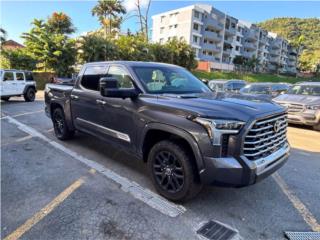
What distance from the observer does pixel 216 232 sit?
2770mm

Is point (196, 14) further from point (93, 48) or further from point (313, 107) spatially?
point (313, 107)

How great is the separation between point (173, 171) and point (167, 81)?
1.58 m

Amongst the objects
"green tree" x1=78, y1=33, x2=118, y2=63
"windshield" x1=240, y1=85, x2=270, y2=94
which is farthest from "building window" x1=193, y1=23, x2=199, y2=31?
"windshield" x1=240, y1=85, x2=270, y2=94

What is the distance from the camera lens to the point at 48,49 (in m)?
21.8

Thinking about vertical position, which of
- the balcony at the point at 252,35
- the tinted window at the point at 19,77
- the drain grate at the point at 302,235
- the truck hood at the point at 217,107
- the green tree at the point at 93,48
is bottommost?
the drain grate at the point at 302,235

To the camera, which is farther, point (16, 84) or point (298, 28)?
point (298, 28)

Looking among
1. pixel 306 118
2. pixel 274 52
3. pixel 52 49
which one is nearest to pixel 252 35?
pixel 274 52

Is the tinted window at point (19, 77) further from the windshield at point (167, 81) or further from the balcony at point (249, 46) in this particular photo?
the balcony at point (249, 46)

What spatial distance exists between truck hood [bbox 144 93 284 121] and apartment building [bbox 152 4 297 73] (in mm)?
37714

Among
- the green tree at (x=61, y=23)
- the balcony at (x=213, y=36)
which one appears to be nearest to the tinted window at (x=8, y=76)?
the green tree at (x=61, y=23)

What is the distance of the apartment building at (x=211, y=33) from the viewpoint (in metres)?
46.3

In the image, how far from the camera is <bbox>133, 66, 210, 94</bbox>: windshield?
3926 millimetres

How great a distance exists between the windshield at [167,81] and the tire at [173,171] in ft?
3.14

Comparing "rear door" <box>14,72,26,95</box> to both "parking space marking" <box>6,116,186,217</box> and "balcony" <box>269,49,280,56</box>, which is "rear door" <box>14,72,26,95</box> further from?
"balcony" <box>269,49,280,56</box>
